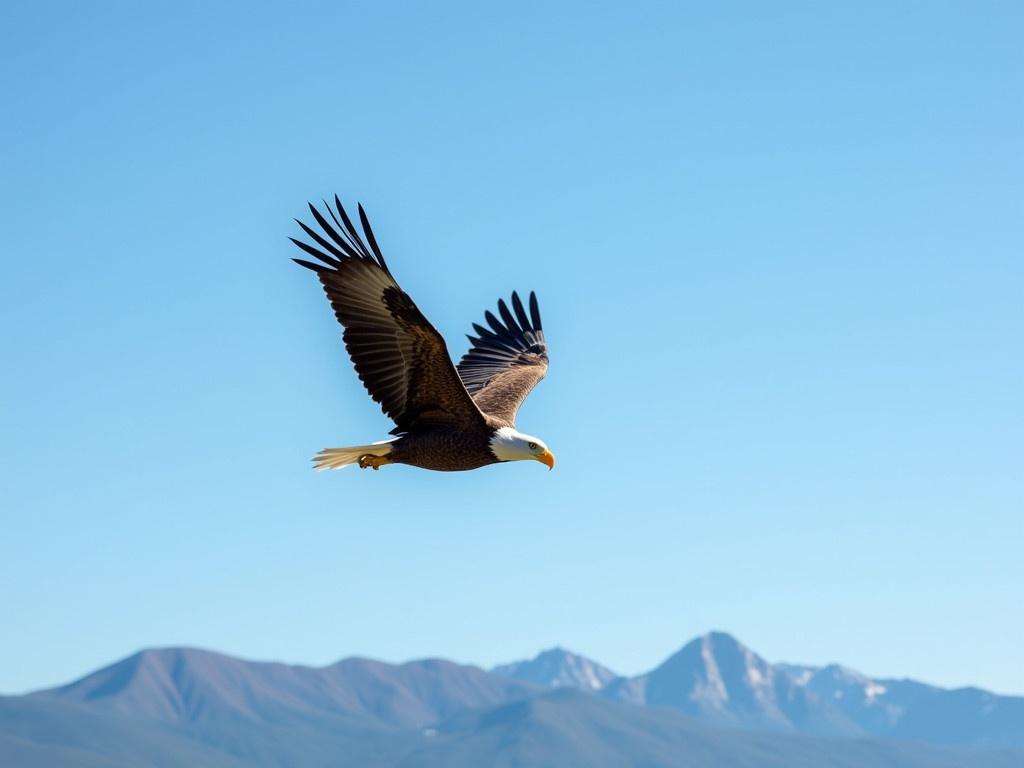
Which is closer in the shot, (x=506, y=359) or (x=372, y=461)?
(x=372, y=461)

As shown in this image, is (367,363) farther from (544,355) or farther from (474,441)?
(544,355)

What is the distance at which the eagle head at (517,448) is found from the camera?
2191 centimetres

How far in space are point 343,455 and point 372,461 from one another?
48cm

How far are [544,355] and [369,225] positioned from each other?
11203 millimetres

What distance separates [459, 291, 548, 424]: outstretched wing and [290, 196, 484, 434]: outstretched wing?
4.06m

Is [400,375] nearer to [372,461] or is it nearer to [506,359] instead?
[372,461]

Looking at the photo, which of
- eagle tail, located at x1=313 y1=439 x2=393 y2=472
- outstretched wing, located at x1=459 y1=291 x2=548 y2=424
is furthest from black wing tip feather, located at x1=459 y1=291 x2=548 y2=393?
eagle tail, located at x1=313 y1=439 x2=393 y2=472

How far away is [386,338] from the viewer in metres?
21.3

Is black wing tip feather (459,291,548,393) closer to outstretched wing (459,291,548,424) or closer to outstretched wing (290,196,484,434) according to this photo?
outstretched wing (459,291,548,424)

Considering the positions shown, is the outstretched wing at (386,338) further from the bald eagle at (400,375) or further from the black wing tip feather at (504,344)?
the black wing tip feather at (504,344)

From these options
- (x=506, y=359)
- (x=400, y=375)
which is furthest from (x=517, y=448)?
(x=506, y=359)

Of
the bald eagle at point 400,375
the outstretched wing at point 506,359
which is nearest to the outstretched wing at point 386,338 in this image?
the bald eagle at point 400,375

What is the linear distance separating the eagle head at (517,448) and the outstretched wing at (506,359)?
3.86m

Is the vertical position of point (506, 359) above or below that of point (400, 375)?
above
